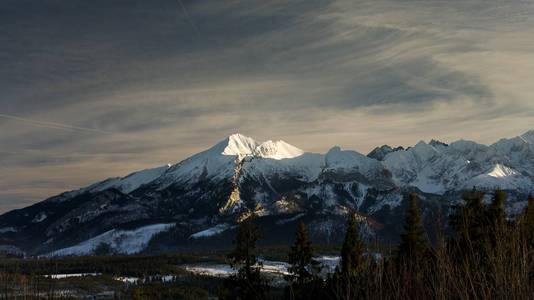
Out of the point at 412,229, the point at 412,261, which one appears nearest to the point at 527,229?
the point at 412,261

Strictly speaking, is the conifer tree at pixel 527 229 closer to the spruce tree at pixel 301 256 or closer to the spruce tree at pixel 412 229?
the spruce tree at pixel 412 229

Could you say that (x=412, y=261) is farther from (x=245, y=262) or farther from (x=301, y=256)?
(x=301, y=256)

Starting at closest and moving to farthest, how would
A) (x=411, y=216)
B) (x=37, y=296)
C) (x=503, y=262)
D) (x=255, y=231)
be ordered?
(x=503, y=262)
(x=37, y=296)
(x=255, y=231)
(x=411, y=216)

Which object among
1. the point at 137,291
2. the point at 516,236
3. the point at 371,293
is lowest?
the point at 137,291

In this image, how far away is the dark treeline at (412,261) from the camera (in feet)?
29.1

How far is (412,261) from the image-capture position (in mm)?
11320

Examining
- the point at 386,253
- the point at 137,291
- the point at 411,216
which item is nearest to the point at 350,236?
the point at 411,216

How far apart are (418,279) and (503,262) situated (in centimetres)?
141

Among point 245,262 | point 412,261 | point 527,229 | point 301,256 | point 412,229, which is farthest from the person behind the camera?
point 412,229

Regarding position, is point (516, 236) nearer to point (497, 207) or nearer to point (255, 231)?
point (255, 231)

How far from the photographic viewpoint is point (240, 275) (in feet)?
146

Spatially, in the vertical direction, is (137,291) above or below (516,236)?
below

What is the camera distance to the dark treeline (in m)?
8.86

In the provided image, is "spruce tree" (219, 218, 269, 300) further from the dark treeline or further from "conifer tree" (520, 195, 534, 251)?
"conifer tree" (520, 195, 534, 251)
